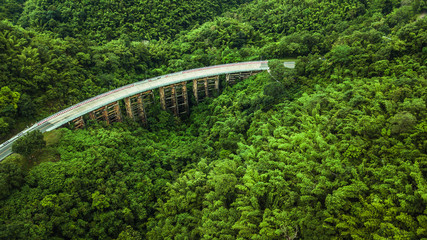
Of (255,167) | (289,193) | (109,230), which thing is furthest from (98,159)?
(289,193)

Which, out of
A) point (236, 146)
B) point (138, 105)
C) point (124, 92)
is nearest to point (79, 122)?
point (124, 92)

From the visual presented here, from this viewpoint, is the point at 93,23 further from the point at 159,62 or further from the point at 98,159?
the point at 98,159

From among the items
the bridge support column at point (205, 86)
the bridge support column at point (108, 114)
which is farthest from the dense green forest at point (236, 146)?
the bridge support column at point (205, 86)

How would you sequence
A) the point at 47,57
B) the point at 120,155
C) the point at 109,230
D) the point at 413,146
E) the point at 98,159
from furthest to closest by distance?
the point at 47,57 < the point at 120,155 < the point at 98,159 < the point at 109,230 < the point at 413,146

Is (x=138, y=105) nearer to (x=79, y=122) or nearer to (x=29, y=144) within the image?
(x=79, y=122)

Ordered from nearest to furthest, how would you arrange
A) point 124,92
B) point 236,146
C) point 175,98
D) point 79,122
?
point 236,146, point 79,122, point 124,92, point 175,98
